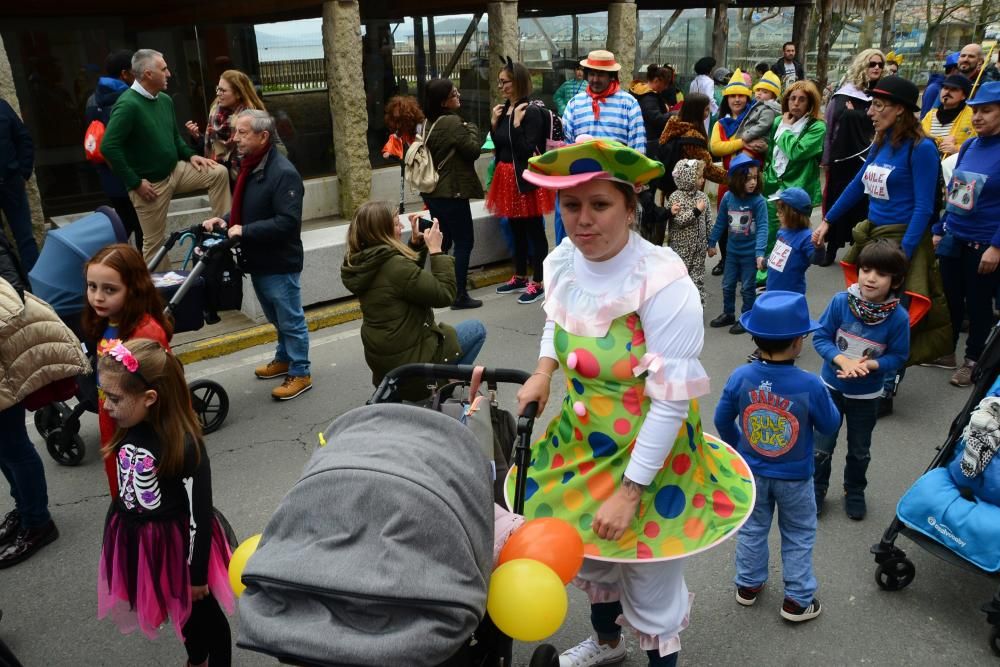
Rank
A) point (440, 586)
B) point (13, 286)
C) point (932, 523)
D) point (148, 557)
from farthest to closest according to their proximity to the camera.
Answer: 1. point (13, 286)
2. point (932, 523)
3. point (148, 557)
4. point (440, 586)

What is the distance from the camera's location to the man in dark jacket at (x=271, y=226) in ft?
17.7

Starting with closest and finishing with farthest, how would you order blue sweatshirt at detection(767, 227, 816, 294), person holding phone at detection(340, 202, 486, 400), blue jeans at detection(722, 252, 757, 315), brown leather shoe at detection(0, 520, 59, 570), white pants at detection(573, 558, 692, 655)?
1. white pants at detection(573, 558, 692, 655)
2. brown leather shoe at detection(0, 520, 59, 570)
3. person holding phone at detection(340, 202, 486, 400)
4. blue sweatshirt at detection(767, 227, 816, 294)
5. blue jeans at detection(722, 252, 757, 315)

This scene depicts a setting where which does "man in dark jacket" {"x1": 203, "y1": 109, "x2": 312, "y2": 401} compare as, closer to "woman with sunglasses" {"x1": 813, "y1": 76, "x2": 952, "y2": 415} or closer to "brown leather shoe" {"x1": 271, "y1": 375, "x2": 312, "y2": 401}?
"brown leather shoe" {"x1": 271, "y1": 375, "x2": 312, "y2": 401}

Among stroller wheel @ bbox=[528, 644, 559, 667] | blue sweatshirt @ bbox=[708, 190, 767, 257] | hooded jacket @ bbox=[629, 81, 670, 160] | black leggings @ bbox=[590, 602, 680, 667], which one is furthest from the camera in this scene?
hooded jacket @ bbox=[629, 81, 670, 160]

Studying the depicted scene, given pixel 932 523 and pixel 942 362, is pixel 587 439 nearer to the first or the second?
pixel 932 523

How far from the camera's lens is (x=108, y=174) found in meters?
7.48

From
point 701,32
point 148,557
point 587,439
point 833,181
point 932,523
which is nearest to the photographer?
point 587,439

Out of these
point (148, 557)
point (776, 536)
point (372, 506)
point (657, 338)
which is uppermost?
point (657, 338)

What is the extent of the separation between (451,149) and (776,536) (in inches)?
179

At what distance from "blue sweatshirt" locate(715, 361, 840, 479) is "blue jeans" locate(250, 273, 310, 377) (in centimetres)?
342

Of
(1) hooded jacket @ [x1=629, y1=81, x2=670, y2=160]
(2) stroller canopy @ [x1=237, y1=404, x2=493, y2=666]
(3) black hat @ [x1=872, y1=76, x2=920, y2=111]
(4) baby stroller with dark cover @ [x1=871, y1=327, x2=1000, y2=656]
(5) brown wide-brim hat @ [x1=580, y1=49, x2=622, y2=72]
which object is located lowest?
(4) baby stroller with dark cover @ [x1=871, y1=327, x2=1000, y2=656]

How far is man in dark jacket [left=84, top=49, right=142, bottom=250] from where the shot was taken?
23.9 feet

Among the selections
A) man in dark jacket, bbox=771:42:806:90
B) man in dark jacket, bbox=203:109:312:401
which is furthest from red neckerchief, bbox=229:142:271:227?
man in dark jacket, bbox=771:42:806:90

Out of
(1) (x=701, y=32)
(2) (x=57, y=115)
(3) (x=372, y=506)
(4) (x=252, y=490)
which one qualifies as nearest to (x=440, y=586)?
(3) (x=372, y=506)
